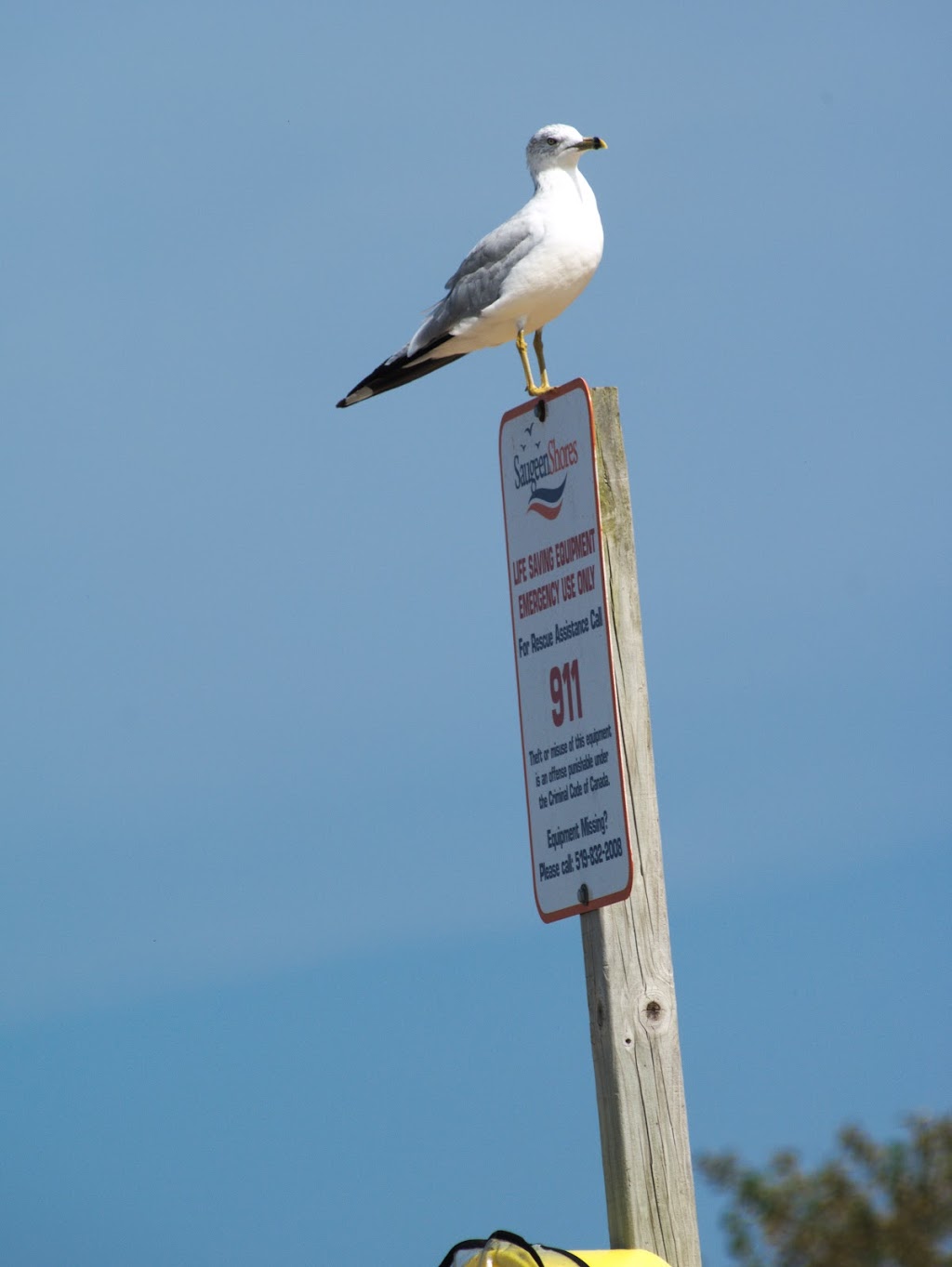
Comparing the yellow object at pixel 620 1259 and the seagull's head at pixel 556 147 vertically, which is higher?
the seagull's head at pixel 556 147

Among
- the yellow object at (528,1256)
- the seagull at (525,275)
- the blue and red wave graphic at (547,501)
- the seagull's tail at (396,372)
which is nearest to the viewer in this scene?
the yellow object at (528,1256)

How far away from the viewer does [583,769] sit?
4.19m

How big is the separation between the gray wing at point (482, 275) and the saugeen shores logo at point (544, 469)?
4.94 ft

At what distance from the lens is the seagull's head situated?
6414 mm

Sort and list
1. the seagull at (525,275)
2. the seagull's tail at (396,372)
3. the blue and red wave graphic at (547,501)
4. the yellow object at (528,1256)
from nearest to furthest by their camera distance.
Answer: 1. the yellow object at (528,1256)
2. the blue and red wave graphic at (547,501)
3. the seagull at (525,275)
4. the seagull's tail at (396,372)

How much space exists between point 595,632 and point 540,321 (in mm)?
2038

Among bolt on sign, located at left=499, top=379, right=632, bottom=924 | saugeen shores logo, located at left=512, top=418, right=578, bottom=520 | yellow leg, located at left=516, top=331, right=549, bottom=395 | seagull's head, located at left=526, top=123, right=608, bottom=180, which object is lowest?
bolt on sign, located at left=499, top=379, right=632, bottom=924

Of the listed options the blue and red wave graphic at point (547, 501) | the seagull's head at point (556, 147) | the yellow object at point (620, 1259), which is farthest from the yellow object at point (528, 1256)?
the seagull's head at point (556, 147)

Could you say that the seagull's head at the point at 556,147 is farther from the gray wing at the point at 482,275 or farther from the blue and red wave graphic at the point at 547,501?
the blue and red wave graphic at the point at 547,501

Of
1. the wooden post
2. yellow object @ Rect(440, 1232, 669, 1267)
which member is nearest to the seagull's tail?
the wooden post

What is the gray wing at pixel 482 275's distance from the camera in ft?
19.7

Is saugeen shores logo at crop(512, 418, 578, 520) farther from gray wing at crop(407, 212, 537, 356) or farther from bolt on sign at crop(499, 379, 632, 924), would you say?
gray wing at crop(407, 212, 537, 356)

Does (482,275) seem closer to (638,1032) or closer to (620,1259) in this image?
(638,1032)

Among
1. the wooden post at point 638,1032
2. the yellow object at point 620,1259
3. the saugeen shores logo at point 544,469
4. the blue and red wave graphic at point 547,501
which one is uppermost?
the saugeen shores logo at point 544,469
